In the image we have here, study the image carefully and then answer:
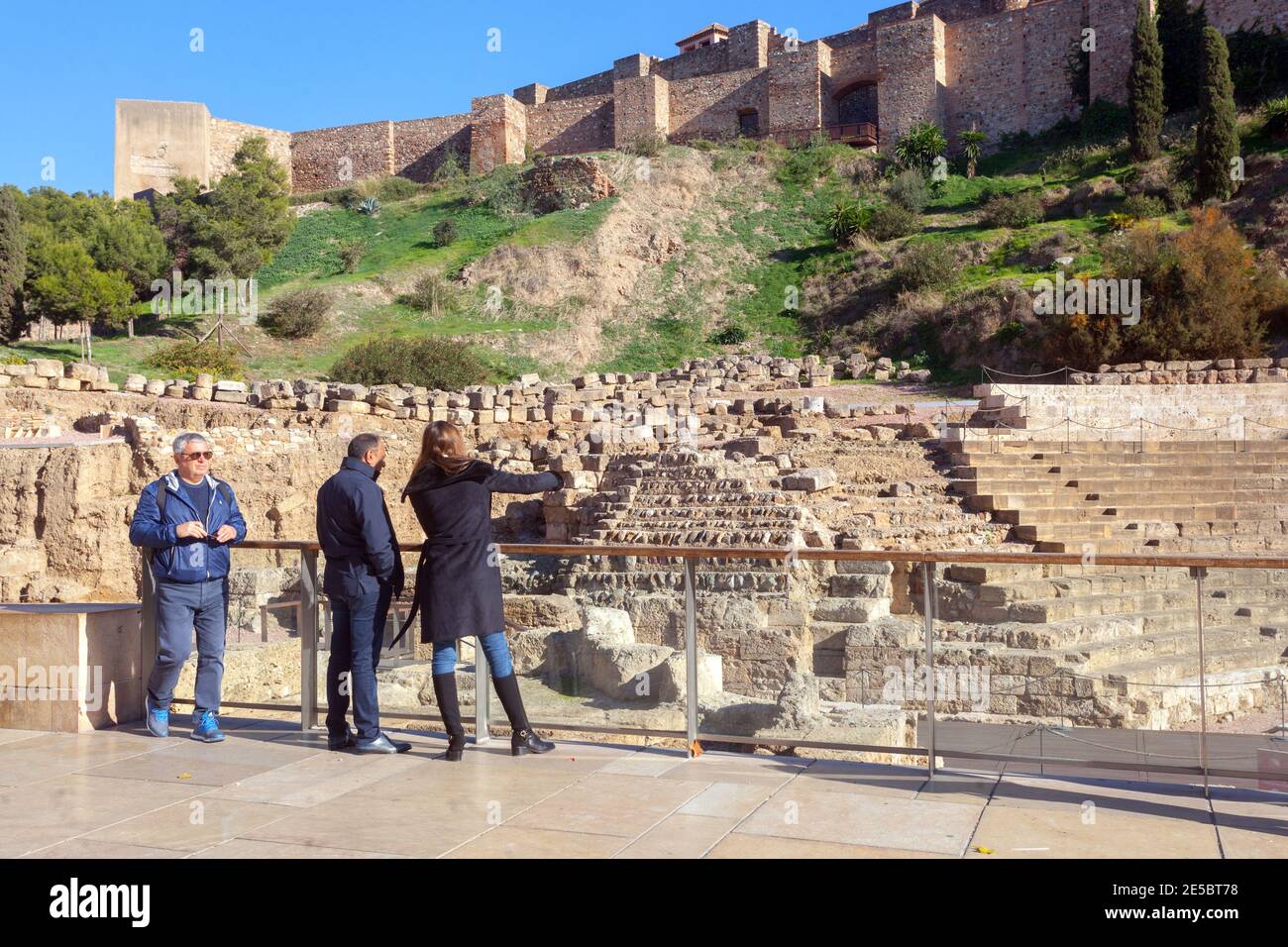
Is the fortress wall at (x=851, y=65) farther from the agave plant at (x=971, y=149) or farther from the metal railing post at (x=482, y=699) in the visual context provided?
the metal railing post at (x=482, y=699)

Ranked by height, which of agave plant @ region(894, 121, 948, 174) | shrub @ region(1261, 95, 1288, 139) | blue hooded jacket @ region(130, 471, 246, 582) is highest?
agave plant @ region(894, 121, 948, 174)

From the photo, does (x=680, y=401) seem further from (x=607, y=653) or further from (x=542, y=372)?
(x=607, y=653)

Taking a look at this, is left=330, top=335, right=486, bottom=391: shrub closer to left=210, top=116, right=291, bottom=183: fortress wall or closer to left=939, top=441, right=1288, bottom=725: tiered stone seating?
left=939, top=441, right=1288, bottom=725: tiered stone seating

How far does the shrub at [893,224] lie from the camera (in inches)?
1400

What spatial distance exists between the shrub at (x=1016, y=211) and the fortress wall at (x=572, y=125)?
19.6 metres

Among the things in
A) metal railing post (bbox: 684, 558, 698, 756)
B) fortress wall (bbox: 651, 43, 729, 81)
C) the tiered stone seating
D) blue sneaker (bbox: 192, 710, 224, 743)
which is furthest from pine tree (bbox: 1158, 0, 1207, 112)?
blue sneaker (bbox: 192, 710, 224, 743)

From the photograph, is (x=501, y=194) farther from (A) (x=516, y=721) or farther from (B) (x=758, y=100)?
(A) (x=516, y=721)

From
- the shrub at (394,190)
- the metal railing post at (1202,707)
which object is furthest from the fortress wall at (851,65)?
the metal railing post at (1202,707)

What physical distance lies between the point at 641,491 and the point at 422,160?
41738 mm

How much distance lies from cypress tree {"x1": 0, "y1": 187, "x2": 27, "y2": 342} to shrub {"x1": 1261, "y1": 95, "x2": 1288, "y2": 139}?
3593 centimetres

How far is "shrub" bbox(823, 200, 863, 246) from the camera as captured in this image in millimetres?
35906

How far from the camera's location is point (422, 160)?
52562 millimetres

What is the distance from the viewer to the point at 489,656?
5191 millimetres

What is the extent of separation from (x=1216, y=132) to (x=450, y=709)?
32565 mm
